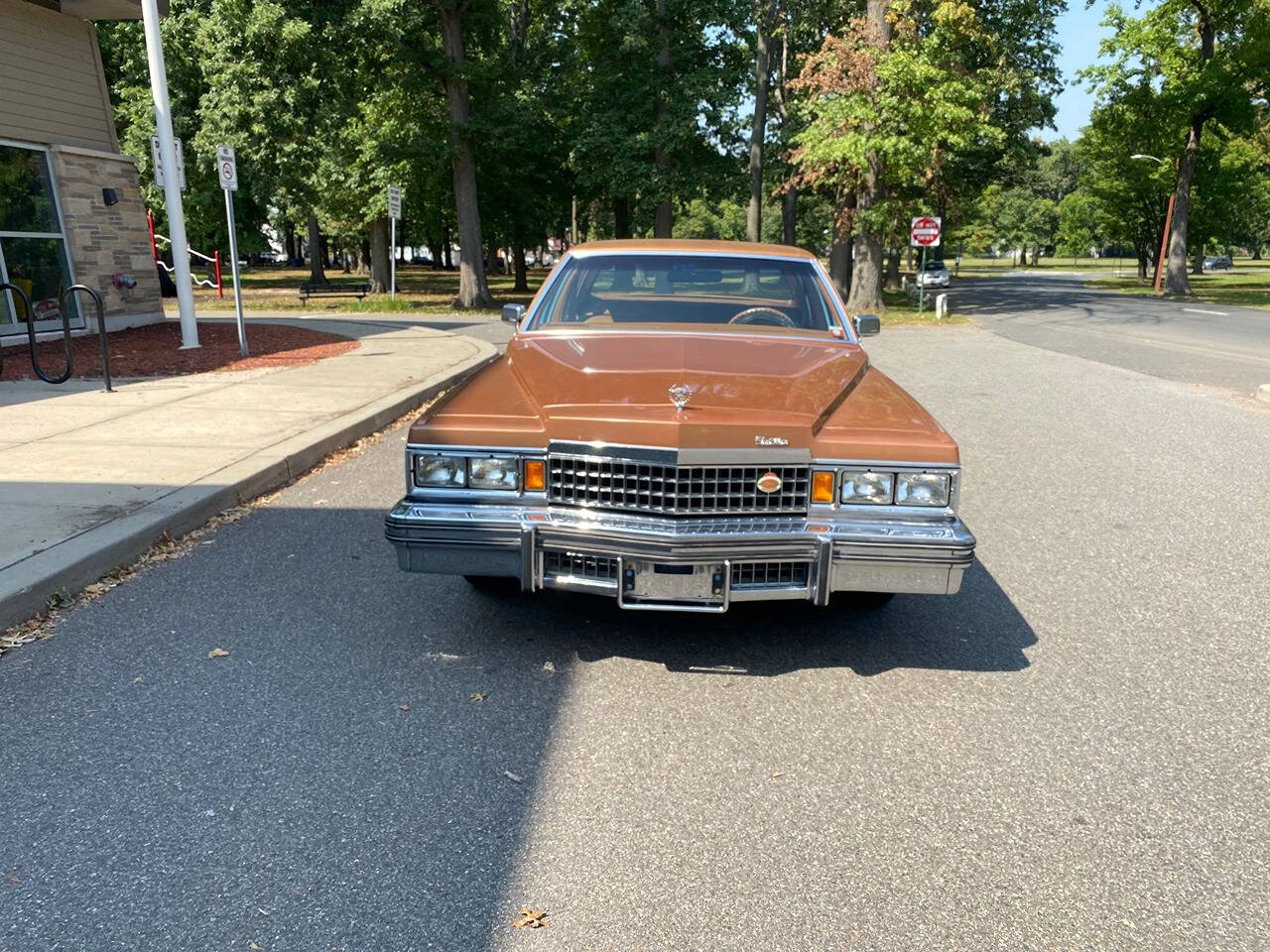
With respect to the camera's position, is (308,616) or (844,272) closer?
(308,616)

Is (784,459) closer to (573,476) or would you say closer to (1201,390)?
(573,476)

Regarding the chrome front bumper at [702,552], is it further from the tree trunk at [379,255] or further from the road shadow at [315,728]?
the tree trunk at [379,255]

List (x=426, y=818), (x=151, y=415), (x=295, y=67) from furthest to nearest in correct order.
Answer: (x=295, y=67) → (x=151, y=415) → (x=426, y=818)

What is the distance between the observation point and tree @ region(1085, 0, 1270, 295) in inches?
1449

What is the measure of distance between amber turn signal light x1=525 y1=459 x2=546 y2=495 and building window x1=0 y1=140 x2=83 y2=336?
12.5 metres

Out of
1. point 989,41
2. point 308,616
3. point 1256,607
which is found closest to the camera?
point 308,616

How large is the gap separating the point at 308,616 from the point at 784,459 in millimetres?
2338

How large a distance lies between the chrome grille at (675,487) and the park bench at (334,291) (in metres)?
25.0

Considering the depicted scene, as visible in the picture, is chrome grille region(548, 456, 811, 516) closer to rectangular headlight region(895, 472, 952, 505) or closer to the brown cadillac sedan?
the brown cadillac sedan

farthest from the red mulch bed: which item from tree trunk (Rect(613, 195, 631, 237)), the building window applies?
tree trunk (Rect(613, 195, 631, 237))

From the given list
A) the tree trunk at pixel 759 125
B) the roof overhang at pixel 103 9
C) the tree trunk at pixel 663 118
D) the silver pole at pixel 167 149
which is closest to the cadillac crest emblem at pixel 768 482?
the silver pole at pixel 167 149

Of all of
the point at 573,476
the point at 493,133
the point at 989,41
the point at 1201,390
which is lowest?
the point at 1201,390

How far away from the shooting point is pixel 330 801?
297 centimetres

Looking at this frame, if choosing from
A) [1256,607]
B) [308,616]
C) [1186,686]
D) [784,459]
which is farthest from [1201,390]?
[308,616]
